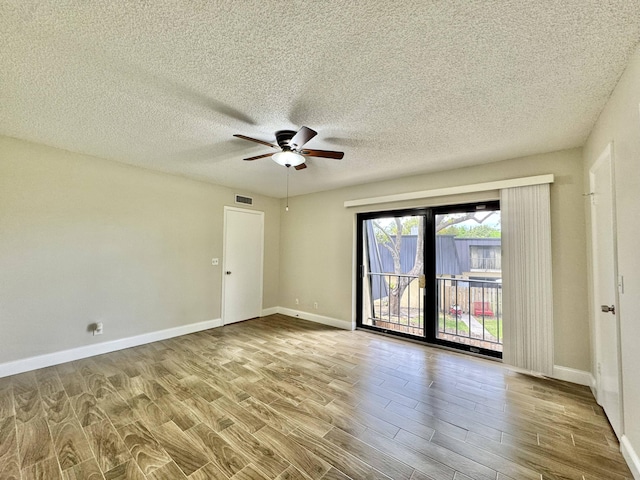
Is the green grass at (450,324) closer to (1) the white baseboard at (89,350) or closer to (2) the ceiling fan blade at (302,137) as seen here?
(2) the ceiling fan blade at (302,137)

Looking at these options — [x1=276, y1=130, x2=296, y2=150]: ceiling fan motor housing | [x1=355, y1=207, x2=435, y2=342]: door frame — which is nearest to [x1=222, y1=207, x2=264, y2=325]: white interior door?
[x1=355, y1=207, x2=435, y2=342]: door frame

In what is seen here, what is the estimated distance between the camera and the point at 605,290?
218 cm

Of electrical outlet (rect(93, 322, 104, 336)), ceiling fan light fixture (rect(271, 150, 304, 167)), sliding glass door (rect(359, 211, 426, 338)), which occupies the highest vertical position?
ceiling fan light fixture (rect(271, 150, 304, 167))

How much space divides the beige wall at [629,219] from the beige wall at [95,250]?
15.8ft

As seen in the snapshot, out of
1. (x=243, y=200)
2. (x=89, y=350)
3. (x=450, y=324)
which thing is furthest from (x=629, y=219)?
(x=89, y=350)

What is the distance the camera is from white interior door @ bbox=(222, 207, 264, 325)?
4.80 meters

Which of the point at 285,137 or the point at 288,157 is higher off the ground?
the point at 285,137

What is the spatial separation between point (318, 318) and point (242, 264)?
1.80 metres

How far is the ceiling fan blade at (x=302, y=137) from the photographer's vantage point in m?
2.11

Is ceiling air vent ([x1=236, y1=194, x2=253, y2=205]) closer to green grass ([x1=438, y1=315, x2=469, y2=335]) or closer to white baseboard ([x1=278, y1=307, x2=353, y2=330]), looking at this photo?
white baseboard ([x1=278, y1=307, x2=353, y2=330])

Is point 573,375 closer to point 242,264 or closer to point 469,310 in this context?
point 469,310

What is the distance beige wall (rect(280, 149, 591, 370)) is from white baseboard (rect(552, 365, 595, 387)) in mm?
48

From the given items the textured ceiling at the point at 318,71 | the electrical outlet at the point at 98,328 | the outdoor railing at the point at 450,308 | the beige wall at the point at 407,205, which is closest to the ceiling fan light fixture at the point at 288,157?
the textured ceiling at the point at 318,71

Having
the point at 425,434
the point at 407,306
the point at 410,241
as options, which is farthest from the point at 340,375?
the point at 410,241
